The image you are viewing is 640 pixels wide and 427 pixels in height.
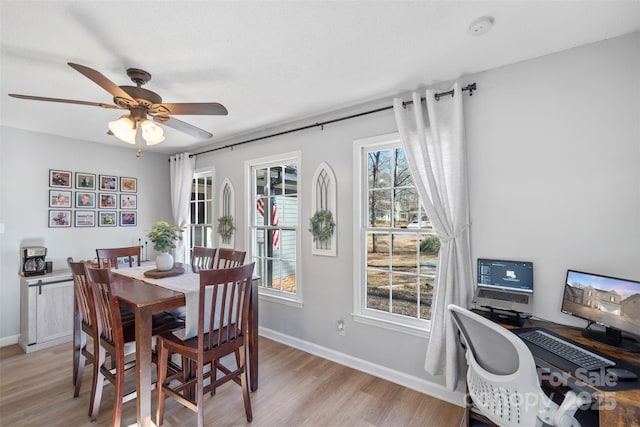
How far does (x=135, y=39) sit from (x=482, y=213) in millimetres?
2637

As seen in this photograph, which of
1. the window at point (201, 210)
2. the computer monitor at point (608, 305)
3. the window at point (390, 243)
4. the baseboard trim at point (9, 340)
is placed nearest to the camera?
the computer monitor at point (608, 305)

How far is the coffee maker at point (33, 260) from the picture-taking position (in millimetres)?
3307

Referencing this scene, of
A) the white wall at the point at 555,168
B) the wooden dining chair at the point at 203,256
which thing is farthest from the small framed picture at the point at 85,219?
the white wall at the point at 555,168

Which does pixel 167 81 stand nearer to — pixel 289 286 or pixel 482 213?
pixel 289 286

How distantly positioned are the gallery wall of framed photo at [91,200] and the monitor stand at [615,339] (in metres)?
5.28

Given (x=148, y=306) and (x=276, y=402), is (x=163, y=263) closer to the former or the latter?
(x=148, y=306)

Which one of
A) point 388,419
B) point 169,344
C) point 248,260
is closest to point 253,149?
point 248,260

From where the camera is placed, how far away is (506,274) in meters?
2.01

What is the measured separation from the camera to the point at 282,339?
3.33 meters

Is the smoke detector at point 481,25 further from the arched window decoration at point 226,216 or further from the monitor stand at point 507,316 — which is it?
the arched window decoration at point 226,216

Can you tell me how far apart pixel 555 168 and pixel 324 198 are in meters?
1.91

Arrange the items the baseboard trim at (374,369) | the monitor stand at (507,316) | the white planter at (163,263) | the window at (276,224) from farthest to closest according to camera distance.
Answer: the window at (276,224)
the white planter at (163,263)
the baseboard trim at (374,369)
the monitor stand at (507,316)

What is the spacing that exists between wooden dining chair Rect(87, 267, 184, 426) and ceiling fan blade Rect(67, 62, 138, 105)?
1111 millimetres

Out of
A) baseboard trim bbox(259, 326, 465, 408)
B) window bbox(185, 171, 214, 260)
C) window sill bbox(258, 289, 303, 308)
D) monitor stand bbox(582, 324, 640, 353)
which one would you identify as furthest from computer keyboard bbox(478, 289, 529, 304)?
window bbox(185, 171, 214, 260)
